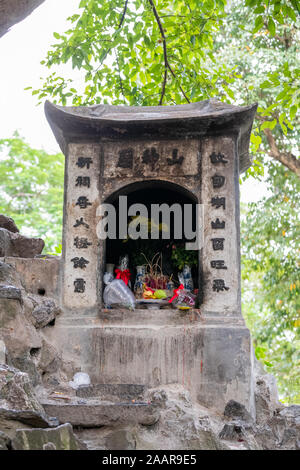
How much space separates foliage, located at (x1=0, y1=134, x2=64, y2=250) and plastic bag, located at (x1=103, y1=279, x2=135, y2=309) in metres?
8.03

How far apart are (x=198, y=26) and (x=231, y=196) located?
10.6 ft

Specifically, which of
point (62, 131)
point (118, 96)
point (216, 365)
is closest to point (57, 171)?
point (118, 96)

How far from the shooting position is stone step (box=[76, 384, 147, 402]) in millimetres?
4895

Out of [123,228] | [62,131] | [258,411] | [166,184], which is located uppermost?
[62,131]

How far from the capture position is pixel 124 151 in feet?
20.0

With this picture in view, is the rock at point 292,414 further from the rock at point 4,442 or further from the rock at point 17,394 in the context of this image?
the rock at point 4,442

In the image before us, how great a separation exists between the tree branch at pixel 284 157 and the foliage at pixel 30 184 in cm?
551

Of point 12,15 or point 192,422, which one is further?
point 192,422

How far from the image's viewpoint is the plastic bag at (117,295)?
5805mm

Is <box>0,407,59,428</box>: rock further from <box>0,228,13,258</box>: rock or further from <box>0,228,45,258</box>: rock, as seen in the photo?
<box>0,228,45,258</box>: rock

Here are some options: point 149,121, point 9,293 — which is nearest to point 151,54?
point 149,121

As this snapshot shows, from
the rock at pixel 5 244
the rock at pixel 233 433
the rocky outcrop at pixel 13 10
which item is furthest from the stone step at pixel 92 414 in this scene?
the rocky outcrop at pixel 13 10
